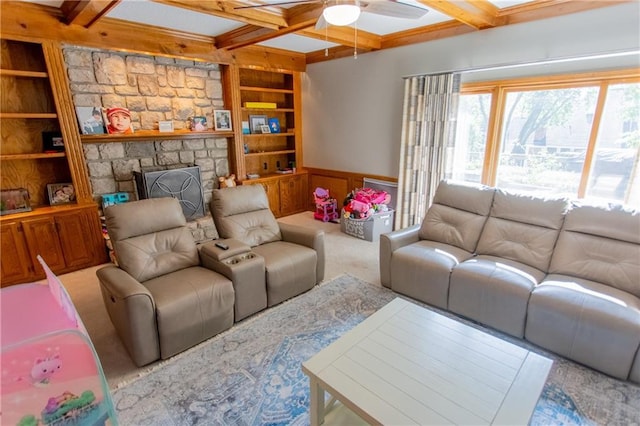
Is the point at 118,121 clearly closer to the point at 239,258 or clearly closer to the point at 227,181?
the point at 227,181

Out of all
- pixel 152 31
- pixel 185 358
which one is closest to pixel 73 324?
pixel 185 358

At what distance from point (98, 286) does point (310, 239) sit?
2.20m

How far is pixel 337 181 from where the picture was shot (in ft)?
17.5

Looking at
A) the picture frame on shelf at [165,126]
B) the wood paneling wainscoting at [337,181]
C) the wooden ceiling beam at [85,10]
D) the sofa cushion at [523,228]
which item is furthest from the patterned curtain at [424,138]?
the wooden ceiling beam at [85,10]

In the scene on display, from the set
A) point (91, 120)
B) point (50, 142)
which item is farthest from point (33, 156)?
point (91, 120)

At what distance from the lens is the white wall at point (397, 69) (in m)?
2.82

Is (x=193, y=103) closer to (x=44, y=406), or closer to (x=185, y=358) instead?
(x=185, y=358)

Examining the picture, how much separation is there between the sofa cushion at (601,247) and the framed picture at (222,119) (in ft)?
13.8

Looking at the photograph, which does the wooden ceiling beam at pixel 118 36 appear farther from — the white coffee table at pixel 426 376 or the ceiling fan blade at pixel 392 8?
the white coffee table at pixel 426 376

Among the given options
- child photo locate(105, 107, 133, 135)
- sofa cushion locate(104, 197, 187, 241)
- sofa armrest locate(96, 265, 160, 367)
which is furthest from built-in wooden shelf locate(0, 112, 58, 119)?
sofa armrest locate(96, 265, 160, 367)

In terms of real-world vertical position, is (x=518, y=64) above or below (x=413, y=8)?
below

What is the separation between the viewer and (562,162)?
3281 mm

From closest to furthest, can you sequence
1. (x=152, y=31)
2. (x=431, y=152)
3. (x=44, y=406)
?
(x=44, y=406) → (x=152, y=31) → (x=431, y=152)

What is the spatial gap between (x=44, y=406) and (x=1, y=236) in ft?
9.00
